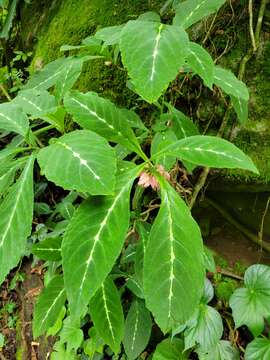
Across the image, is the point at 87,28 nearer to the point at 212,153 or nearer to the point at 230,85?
the point at 230,85

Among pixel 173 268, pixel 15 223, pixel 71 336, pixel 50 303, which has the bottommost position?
pixel 71 336

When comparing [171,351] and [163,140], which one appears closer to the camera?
[163,140]

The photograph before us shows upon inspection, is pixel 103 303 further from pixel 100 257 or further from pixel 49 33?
pixel 49 33

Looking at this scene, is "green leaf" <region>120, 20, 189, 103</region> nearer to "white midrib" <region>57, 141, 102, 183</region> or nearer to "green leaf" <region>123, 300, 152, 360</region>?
"white midrib" <region>57, 141, 102, 183</region>

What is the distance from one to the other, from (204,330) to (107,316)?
1.19 ft

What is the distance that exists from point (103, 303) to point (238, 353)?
0.57 m

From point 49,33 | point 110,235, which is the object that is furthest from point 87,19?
point 110,235

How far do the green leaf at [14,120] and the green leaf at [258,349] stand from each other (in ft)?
3.34

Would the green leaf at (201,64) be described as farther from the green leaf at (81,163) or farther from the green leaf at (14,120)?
the green leaf at (14,120)

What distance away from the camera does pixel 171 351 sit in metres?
1.55

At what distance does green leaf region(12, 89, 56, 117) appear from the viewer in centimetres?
128

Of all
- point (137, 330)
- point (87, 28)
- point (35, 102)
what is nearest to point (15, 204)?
point (35, 102)

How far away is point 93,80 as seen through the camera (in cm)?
202

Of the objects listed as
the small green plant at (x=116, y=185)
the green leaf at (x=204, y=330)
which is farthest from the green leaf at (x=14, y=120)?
the green leaf at (x=204, y=330)
